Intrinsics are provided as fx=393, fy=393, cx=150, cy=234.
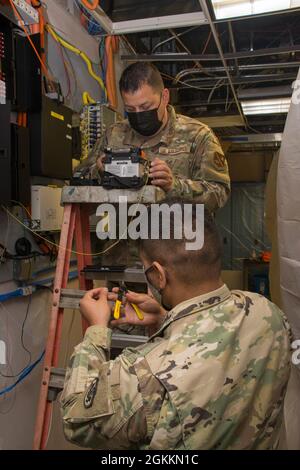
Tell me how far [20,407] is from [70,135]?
1.28 m

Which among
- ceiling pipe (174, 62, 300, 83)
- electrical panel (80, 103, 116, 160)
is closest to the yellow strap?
electrical panel (80, 103, 116, 160)

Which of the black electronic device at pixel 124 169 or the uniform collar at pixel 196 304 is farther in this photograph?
the black electronic device at pixel 124 169

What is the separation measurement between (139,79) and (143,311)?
1065 millimetres

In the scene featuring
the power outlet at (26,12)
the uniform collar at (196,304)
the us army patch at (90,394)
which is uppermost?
the power outlet at (26,12)

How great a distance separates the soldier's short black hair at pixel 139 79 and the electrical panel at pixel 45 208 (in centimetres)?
57

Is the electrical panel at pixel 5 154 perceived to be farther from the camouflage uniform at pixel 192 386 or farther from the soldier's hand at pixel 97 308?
the camouflage uniform at pixel 192 386

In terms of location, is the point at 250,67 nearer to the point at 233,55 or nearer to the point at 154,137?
the point at 233,55

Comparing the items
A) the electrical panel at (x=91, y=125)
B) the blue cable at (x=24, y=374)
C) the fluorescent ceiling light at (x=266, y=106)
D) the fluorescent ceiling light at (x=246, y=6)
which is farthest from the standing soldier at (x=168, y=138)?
the fluorescent ceiling light at (x=266, y=106)

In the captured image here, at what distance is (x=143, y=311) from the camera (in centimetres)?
117

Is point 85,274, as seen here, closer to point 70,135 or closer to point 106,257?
point 106,257

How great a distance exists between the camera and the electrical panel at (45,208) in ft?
5.59

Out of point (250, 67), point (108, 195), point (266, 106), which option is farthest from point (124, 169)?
point (266, 106)

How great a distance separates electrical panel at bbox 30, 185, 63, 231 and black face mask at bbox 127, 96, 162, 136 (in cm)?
48

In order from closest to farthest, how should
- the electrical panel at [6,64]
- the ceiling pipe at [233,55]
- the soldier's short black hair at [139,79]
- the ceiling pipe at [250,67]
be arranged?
the electrical panel at [6,64]
the soldier's short black hair at [139,79]
the ceiling pipe at [233,55]
the ceiling pipe at [250,67]
